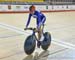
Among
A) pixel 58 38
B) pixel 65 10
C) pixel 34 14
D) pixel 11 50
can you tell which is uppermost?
pixel 34 14

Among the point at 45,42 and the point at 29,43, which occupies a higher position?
the point at 29,43

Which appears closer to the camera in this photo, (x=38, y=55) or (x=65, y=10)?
(x=38, y=55)

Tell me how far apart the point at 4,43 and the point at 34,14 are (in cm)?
152

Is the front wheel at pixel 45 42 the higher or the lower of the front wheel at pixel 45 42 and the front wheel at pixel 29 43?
the lower

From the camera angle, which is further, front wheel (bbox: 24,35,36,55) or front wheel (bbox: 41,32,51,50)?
front wheel (bbox: 41,32,51,50)

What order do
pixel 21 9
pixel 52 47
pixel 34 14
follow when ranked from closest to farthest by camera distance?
pixel 34 14 < pixel 52 47 < pixel 21 9

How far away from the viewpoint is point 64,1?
20906 mm

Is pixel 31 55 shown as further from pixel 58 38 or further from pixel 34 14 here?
pixel 58 38

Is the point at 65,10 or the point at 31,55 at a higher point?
the point at 31,55

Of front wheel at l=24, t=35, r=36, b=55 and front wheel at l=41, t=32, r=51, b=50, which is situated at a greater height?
front wheel at l=24, t=35, r=36, b=55

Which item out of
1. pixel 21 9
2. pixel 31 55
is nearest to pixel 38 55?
pixel 31 55

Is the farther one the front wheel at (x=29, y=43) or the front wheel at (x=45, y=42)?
the front wheel at (x=45, y=42)

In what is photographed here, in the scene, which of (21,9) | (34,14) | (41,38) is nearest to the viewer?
(34,14)

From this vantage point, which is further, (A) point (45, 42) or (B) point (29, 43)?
(A) point (45, 42)
